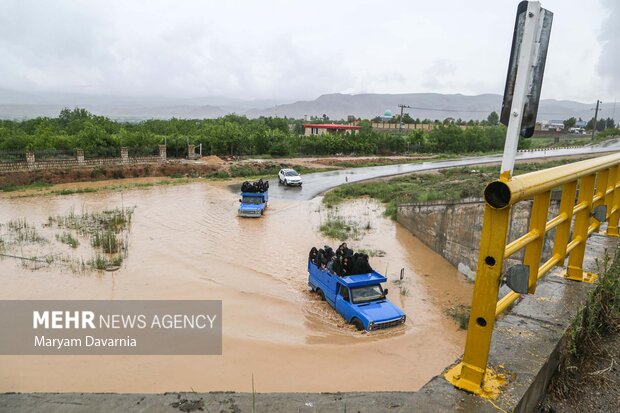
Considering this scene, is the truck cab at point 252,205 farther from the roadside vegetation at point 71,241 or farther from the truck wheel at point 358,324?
the truck wheel at point 358,324

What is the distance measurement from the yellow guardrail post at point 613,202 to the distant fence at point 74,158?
41.9 metres

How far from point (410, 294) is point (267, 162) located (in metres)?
36.3

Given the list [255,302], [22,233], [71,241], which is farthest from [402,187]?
[22,233]

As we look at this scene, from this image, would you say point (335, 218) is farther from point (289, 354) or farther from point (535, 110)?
point (535, 110)

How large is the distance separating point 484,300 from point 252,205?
904 inches

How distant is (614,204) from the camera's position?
5105 millimetres

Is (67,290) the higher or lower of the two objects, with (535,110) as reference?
lower

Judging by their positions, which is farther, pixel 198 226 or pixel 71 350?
pixel 198 226

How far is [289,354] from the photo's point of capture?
401 inches

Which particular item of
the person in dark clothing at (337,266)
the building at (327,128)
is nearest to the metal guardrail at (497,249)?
the person in dark clothing at (337,266)

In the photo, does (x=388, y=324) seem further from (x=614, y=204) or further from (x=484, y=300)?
(x=484, y=300)

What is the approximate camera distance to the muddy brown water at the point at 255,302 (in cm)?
873

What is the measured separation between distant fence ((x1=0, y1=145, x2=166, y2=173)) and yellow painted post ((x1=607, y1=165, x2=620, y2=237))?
41.9 m

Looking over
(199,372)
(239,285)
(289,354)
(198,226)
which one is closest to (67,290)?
(239,285)
